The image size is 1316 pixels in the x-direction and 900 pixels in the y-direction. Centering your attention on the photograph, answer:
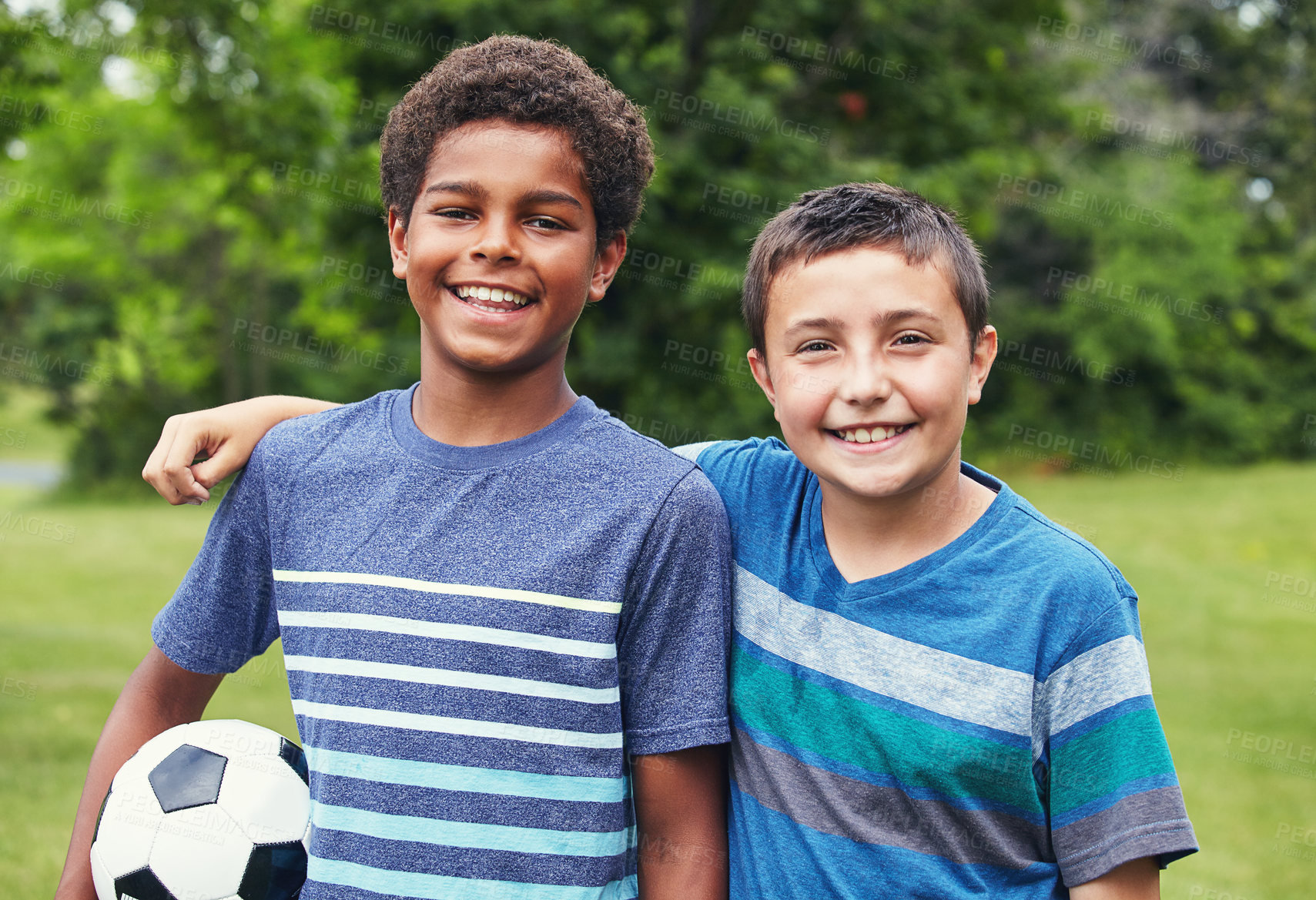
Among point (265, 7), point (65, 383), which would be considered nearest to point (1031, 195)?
point (265, 7)

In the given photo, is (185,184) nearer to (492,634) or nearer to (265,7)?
(265,7)

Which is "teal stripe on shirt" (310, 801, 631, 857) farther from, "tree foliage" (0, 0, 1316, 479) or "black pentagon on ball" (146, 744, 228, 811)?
"tree foliage" (0, 0, 1316, 479)

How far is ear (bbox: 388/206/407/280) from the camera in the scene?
1923 millimetres

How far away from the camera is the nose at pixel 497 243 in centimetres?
171

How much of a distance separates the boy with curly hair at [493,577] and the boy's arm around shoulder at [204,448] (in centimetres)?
5

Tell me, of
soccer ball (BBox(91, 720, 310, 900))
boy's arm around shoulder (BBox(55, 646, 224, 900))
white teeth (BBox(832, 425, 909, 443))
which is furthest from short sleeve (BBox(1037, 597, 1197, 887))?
boy's arm around shoulder (BBox(55, 646, 224, 900))

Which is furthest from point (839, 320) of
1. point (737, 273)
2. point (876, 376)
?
point (737, 273)

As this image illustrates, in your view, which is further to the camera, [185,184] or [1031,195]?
A: [185,184]

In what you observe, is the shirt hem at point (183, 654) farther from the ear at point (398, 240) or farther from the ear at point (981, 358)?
the ear at point (981, 358)

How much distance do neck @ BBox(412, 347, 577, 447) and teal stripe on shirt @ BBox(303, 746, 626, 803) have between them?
0.53 meters

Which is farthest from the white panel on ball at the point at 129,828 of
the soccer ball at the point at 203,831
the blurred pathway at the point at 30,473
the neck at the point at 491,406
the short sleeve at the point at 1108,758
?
the blurred pathway at the point at 30,473

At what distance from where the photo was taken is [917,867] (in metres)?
1.59

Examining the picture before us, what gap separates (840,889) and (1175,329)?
2037cm

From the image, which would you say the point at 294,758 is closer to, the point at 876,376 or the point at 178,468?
the point at 178,468
